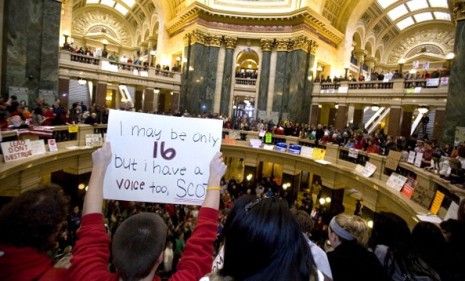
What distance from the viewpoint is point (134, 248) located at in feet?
5.32

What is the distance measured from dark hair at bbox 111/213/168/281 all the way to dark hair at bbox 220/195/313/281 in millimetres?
403

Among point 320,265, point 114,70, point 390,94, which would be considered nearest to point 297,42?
point 390,94

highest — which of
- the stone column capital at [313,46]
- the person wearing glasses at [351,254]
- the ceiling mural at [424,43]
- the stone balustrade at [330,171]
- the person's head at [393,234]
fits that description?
the ceiling mural at [424,43]

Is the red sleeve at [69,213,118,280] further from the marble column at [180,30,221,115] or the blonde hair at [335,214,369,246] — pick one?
the marble column at [180,30,221,115]

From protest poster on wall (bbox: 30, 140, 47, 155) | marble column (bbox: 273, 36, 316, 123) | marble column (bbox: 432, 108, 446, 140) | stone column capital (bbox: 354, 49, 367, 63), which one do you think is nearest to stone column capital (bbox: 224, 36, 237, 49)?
marble column (bbox: 273, 36, 316, 123)

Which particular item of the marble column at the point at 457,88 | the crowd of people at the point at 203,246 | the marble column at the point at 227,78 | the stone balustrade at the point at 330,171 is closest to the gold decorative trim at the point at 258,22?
the marble column at the point at 227,78

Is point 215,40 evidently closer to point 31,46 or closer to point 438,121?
point 31,46

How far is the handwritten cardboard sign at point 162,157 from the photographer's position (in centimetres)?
285

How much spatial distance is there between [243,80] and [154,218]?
88.0ft

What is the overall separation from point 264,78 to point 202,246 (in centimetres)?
2553

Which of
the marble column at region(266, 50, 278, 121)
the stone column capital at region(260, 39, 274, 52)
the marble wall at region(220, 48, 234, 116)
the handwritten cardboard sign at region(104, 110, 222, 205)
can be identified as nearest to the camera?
the handwritten cardboard sign at region(104, 110, 222, 205)

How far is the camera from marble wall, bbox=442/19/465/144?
11617mm

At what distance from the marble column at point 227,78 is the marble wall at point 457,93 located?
684 inches

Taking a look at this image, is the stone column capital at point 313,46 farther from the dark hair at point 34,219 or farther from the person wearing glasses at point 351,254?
the dark hair at point 34,219
